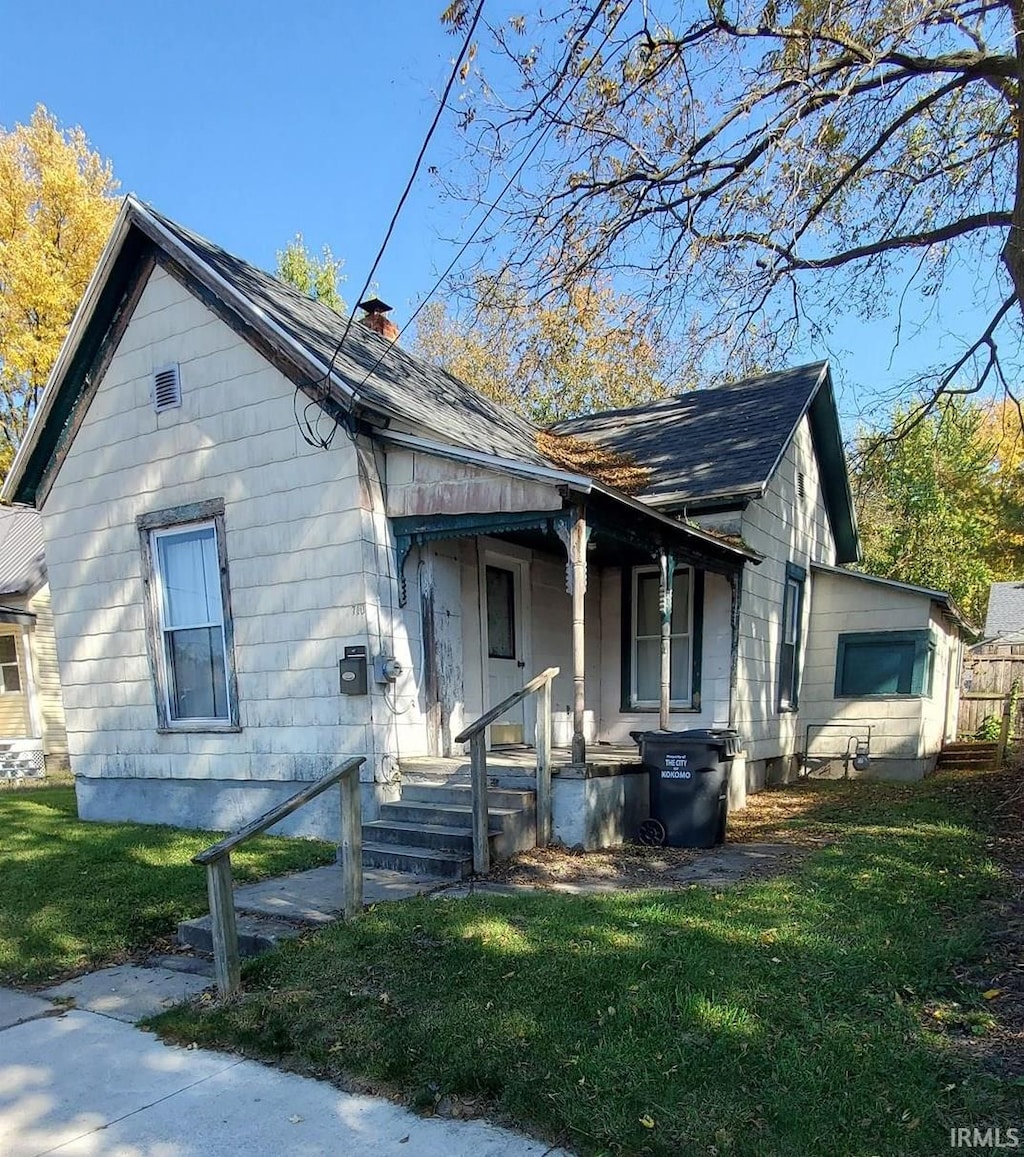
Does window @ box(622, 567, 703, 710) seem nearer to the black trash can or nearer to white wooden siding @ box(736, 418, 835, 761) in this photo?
white wooden siding @ box(736, 418, 835, 761)

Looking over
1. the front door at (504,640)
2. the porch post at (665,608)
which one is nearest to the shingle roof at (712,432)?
the porch post at (665,608)

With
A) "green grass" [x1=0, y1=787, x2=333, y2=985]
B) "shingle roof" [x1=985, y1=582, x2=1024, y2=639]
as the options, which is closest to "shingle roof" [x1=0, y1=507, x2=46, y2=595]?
"green grass" [x1=0, y1=787, x2=333, y2=985]

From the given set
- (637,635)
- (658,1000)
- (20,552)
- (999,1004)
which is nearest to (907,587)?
(637,635)

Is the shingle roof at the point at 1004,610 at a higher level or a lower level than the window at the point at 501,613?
lower

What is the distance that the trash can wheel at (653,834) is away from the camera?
6.60 m

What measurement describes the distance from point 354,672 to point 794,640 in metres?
7.48

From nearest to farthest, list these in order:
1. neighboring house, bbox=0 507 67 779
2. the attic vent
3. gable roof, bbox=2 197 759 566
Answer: gable roof, bbox=2 197 759 566 < the attic vent < neighboring house, bbox=0 507 67 779

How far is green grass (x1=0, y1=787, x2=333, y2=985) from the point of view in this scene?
4625 mm

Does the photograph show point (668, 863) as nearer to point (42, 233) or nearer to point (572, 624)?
point (572, 624)

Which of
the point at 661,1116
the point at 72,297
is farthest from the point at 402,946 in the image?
the point at 72,297

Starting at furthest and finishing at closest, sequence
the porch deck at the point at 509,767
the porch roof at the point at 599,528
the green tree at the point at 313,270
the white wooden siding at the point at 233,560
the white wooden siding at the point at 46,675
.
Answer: the green tree at the point at 313,270 → the white wooden siding at the point at 46,675 → the white wooden siding at the point at 233,560 → the porch deck at the point at 509,767 → the porch roof at the point at 599,528

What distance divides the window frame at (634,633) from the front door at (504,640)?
1.47 m

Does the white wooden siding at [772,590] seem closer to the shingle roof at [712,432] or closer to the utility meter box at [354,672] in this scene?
the shingle roof at [712,432]

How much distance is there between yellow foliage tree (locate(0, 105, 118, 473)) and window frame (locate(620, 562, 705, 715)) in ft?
53.7
